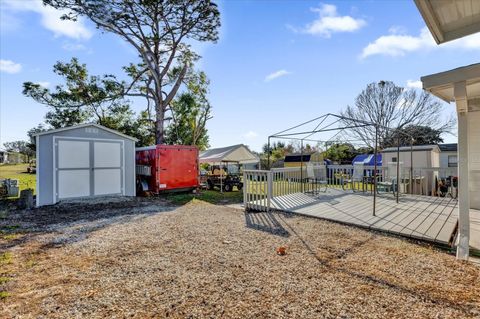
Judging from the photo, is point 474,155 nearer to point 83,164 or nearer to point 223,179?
point 223,179

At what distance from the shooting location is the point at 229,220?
5789 millimetres

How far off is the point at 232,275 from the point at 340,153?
76.8 feet

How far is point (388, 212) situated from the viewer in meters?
5.75

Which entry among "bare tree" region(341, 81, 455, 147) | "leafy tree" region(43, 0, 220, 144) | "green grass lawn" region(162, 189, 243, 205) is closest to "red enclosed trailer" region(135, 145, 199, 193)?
"green grass lawn" region(162, 189, 243, 205)

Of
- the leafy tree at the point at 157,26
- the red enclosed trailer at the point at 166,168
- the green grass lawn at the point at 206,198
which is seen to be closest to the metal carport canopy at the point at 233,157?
the red enclosed trailer at the point at 166,168

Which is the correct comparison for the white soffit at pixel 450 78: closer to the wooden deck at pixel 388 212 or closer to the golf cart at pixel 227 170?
the wooden deck at pixel 388 212

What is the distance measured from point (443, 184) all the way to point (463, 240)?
8084mm

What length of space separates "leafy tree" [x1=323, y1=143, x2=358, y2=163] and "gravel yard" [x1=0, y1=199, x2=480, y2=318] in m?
20.1

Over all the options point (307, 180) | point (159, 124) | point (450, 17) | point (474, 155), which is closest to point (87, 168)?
point (159, 124)

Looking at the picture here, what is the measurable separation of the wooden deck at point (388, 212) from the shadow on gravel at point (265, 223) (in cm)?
56

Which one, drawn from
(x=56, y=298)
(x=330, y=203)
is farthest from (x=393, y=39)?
(x=56, y=298)

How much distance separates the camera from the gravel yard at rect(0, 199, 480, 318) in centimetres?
220

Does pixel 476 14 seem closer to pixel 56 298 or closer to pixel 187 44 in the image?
pixel 56 298

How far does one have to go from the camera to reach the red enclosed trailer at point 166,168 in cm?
1023
